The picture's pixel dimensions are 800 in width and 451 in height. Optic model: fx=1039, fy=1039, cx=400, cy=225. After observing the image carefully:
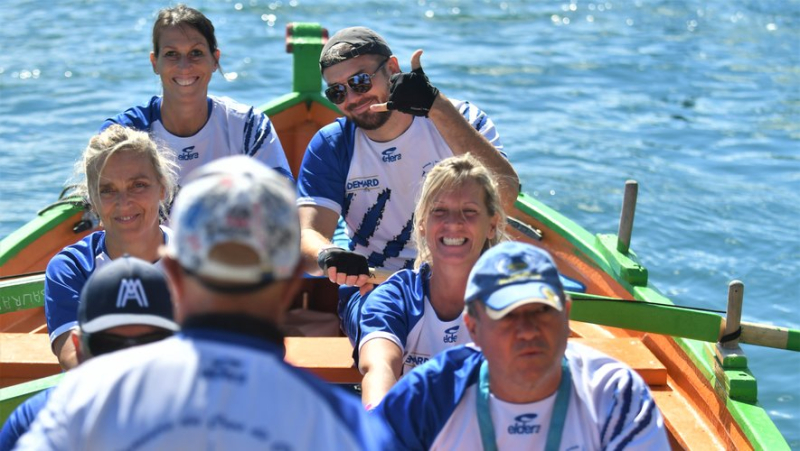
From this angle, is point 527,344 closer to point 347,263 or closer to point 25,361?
point 347,263

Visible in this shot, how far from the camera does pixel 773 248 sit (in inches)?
288

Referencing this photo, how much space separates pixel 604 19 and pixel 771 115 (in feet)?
10.6

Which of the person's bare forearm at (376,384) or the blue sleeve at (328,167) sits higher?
the blue sleeve at (328,167)

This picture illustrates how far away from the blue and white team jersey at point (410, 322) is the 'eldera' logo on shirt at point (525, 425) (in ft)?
2.48

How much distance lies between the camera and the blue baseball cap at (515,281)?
→ 1.79 metres

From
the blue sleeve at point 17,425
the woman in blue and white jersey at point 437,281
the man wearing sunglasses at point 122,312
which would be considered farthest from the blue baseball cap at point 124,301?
the woman in blue and white jersey at point 437,281

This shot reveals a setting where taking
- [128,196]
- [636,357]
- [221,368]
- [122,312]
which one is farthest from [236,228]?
[636,357]

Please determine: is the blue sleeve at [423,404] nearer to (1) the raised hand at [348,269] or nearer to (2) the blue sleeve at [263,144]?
(1) the raised hand at [348,269]

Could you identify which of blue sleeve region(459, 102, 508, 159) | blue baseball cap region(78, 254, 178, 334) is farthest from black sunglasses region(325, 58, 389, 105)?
blue baseball cap region(78, 254, 178, 334)

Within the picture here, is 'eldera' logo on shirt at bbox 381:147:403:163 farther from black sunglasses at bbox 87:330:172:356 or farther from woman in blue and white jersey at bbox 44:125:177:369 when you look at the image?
black sunglasses at bbox 87:330:172:356

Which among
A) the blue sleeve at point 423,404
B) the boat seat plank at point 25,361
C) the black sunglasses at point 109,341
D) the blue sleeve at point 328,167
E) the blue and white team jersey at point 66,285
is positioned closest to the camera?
the black sunglasses at point 109,341

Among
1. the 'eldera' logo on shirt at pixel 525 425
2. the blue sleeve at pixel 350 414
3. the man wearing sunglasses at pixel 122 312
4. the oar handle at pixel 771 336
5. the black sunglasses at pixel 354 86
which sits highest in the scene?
the black sunglasses at pixel 354 86

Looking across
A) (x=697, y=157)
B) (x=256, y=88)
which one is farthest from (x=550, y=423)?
(x=256, y=88)

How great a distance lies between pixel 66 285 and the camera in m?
2.75
